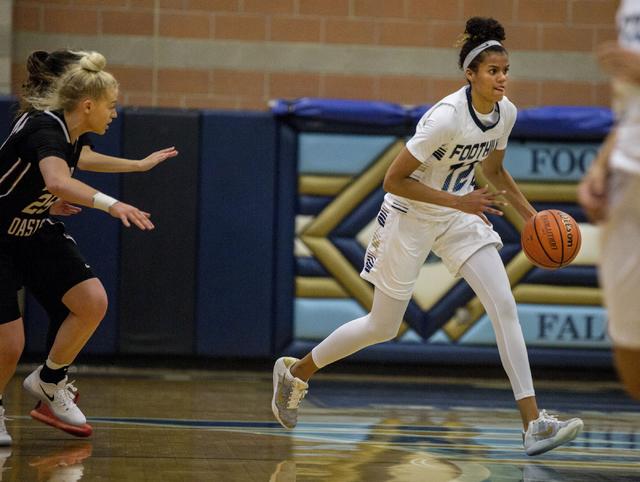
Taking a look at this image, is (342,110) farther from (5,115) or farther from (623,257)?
(623,257)

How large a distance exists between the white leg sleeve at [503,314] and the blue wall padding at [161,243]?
2.88 m

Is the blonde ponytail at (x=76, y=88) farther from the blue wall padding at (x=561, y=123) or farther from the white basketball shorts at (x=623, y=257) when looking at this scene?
the blue wall padding at (x=561, y=123)

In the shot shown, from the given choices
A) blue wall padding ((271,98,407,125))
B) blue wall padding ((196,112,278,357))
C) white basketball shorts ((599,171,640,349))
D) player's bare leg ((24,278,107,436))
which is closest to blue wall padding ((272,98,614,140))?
blue wall padding ((271,98,407,125))

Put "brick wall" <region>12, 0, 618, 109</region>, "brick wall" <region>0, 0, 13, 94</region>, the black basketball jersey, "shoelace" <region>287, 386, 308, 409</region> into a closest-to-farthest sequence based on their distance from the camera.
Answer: the black basketball jersey
"shoelace" <region>287, 386, 308, 409</region>
"brick wall" <region>0, 0, 13, 94</region>
"brick wall" <region>12, 0, 618, 109</region>

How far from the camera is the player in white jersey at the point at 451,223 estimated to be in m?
3.25

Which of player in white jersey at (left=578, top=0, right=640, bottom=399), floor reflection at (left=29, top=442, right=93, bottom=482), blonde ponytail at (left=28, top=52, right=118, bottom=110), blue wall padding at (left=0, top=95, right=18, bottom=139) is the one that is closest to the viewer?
player in white jersey at (left=578, top=0, right=640, bottom=399)

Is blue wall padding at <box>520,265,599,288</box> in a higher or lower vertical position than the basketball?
lower

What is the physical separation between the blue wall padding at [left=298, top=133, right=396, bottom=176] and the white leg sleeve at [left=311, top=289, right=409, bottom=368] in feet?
8.06

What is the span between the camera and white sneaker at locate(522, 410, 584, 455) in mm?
3033

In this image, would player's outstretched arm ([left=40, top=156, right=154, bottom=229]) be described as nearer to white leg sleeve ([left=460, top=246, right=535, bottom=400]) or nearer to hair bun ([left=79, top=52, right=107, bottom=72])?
hair bun ([left=79, top=52, right=107, bottom=72])

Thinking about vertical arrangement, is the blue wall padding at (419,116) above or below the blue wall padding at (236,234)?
above

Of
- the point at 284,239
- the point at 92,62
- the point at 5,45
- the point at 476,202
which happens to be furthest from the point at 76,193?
the point at 5,45

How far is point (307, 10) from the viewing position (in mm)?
6250

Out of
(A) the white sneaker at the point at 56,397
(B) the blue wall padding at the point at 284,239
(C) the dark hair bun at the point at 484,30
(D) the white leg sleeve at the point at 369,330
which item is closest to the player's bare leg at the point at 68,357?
(A) the white sneaker at the point at 56,397
